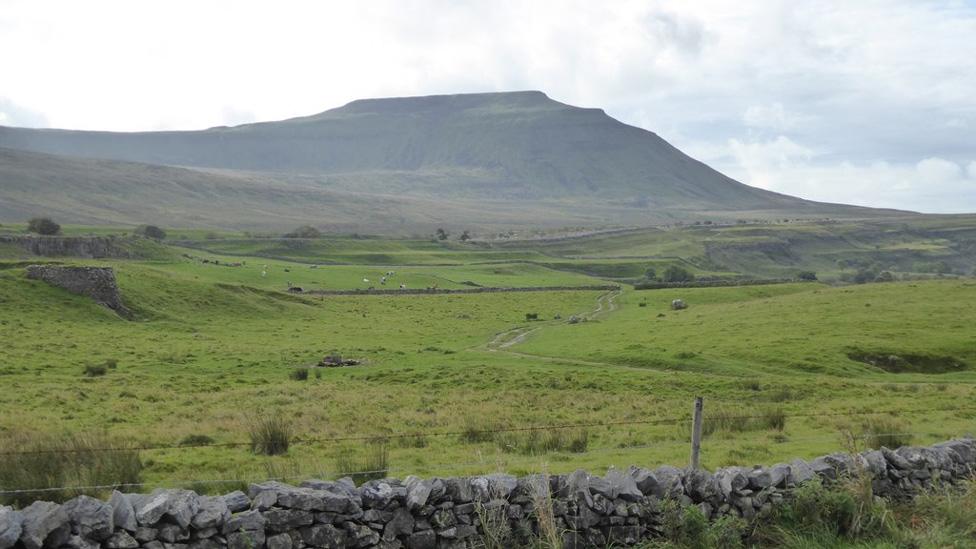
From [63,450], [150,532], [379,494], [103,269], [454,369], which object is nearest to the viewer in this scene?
[150,532]

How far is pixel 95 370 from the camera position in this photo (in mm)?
33938

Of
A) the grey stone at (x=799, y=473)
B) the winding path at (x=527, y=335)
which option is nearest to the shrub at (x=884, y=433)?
the grey stone at (x=799, y=473)

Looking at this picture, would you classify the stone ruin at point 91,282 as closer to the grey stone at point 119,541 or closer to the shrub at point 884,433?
the shrub at point 884,433

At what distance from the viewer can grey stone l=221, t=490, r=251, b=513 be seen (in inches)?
410

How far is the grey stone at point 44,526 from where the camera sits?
359 inches

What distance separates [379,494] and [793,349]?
119 feet

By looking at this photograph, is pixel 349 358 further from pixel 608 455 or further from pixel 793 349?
pixel 608 455

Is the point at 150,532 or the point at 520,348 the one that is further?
the point at 520,348

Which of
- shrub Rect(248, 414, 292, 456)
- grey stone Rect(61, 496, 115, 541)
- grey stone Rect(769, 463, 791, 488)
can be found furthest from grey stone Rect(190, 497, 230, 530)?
shrub Rect(248, 414, 292, 456)

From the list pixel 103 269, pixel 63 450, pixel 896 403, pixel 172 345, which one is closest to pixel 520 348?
pixel 172 345

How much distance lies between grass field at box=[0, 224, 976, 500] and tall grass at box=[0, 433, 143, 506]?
1.38 m

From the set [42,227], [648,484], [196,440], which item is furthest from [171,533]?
[42,227]

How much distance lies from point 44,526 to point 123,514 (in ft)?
2.60

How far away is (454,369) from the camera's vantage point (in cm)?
3712
